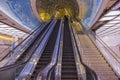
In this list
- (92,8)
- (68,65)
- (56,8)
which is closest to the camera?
(68,65)

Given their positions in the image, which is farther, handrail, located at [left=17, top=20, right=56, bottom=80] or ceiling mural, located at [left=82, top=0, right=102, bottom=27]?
ceiling mural, located at [left=82, top=0, right=102, bottom=27]

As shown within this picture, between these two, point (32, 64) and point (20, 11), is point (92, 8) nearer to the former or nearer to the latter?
point (20, 11)

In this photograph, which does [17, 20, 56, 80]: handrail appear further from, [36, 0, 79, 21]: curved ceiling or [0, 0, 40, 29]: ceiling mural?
[36, 0, 79, 21]: curved ceiling

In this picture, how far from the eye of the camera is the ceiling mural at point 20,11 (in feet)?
32.8

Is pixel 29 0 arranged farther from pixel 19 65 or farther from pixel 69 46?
pixel 19 65

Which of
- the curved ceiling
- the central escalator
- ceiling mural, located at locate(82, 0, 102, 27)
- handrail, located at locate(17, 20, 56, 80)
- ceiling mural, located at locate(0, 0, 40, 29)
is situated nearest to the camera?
handrail, located at locate(17, 20, 56, 80)

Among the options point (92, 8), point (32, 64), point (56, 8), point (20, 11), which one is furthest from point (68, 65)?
point (56, 8)

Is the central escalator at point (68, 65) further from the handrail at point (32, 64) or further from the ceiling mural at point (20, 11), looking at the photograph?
the ceiling mural at point (20, 11)

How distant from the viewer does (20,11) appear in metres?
12.6

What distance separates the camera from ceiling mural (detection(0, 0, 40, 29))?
998 cm

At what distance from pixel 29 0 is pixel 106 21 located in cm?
530

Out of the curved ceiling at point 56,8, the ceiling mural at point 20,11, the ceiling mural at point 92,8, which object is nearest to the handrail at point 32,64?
the ceiling mural at point 20,11

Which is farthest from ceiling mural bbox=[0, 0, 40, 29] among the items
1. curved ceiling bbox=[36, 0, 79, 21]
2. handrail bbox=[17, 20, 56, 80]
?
handrail bbox=[17, 20, 56, 80]

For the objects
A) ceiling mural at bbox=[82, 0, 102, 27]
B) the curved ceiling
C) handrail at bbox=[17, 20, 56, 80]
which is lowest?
handrail at bbox=[17, 20, 56, 80]
